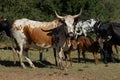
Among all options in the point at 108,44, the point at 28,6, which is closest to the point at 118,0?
the point at 28,6

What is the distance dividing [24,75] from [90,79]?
7.81ft

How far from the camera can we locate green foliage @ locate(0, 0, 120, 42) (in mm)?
32219

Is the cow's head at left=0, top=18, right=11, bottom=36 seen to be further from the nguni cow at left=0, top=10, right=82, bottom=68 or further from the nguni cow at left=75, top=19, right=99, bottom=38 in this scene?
the nguni cow at left=75, top=19, right=99, bottom=38

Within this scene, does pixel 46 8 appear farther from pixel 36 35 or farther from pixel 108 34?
pixel 36 35

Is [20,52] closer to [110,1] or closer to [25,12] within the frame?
[25,12]

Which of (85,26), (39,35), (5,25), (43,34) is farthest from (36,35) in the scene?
(85,26)

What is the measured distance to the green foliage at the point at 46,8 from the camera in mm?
32219

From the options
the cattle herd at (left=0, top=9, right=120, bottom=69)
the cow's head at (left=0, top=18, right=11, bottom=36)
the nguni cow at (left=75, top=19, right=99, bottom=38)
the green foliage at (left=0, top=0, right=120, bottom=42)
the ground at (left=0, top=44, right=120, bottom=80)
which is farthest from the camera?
the green foliage at (left=0, top=0, right=120, bottom=42)

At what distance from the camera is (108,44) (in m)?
19.4

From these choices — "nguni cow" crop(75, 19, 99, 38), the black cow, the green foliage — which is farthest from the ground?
the green foliage

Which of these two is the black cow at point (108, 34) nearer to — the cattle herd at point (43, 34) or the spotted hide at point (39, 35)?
the cattle herd at point (43, 34)

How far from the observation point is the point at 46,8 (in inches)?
1499

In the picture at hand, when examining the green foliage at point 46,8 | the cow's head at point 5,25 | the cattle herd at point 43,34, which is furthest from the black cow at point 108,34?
the green foliage at point 46,8

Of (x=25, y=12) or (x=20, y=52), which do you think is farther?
(x=25, y=12)
